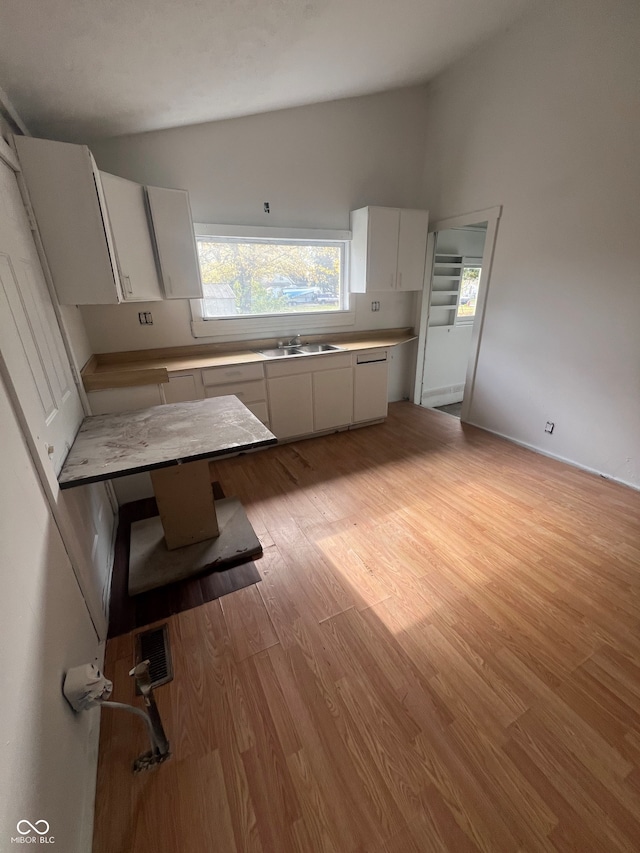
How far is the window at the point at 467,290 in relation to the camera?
4320mm

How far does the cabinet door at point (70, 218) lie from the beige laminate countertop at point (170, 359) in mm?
474

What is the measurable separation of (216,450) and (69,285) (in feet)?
4.33

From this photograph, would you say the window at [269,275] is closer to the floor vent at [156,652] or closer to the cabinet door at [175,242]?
the cabinet door at [175,242]

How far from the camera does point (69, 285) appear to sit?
1.89 meters

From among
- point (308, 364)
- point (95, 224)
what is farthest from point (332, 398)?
point (95, 224)

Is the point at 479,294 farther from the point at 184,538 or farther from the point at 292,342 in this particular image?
the point at 184,538

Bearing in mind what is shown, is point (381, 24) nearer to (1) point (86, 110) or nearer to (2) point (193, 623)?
(1) point (86, 110)

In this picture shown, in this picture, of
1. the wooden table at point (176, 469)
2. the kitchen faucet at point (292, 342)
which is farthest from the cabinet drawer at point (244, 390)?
the wooden table at point (176, 469)

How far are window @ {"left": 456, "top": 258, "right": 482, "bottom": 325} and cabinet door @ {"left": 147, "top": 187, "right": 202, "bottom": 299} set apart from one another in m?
3.26

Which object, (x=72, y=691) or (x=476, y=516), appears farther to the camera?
(x=476, y=516)

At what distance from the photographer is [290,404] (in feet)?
10.5

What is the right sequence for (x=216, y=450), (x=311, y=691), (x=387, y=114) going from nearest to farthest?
1. (x=311, y=691)
2. (x=216, y=450)
3. (x=387, y=114)

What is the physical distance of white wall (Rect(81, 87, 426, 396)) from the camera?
2688 mm

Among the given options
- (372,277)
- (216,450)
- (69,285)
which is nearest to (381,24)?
(372,277)
